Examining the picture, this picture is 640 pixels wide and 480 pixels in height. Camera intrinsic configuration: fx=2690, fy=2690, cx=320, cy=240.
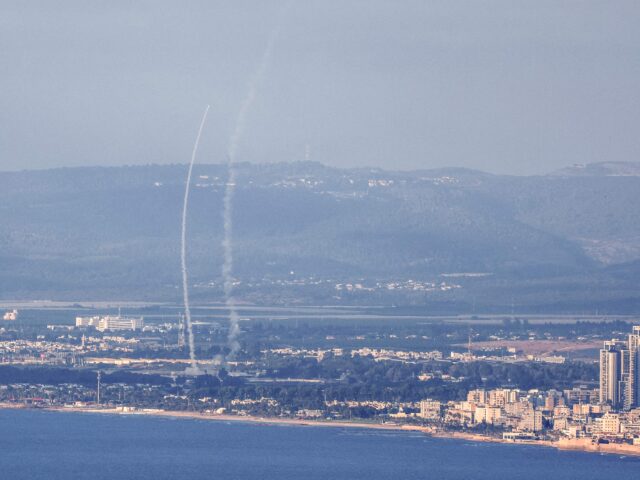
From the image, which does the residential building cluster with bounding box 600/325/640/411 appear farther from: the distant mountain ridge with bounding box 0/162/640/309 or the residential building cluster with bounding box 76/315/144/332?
the distant mountain ridge with bounding box 0/162/640/309

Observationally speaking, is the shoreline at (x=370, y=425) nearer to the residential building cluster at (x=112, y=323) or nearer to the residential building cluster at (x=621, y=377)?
the residential building cluster at (x=621, y=377)

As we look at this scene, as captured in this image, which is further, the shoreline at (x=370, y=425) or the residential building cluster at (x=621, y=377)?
the residential building cluster at (x=621, y=377)

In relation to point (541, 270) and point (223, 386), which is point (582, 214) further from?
point (223, 386)

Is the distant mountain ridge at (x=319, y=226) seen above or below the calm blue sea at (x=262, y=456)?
above

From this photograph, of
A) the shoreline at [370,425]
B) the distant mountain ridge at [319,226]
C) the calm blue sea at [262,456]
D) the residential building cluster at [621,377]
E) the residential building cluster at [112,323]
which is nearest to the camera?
the calm blue sea at [262,456]

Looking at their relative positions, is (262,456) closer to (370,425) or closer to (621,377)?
(370,425)

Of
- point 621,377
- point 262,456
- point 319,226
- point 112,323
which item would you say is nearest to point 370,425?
point 621,377

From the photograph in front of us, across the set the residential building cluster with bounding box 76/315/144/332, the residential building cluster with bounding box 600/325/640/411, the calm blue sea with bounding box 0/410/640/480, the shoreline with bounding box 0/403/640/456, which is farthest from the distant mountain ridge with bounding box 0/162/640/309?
the calm blue sea with bounding box 0/410/640/480

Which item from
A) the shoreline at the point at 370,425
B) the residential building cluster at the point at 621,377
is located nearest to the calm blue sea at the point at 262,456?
the shoreline at the point at 370,425
